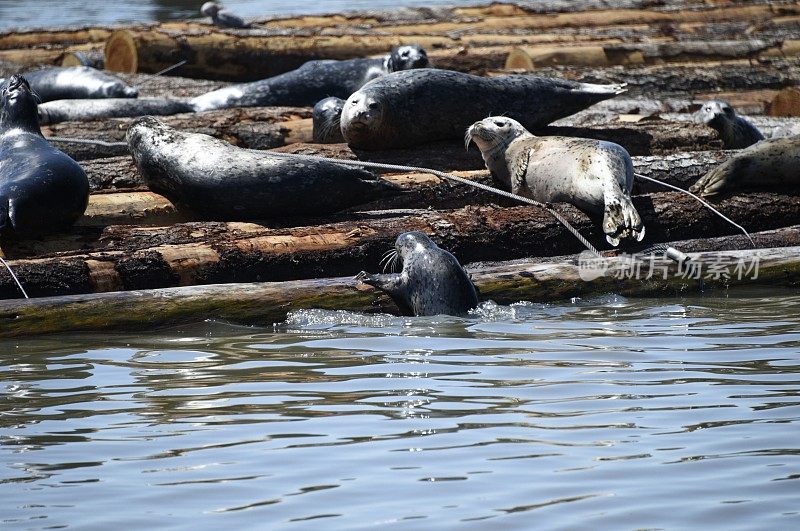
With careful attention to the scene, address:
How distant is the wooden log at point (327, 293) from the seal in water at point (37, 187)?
820 millimetres

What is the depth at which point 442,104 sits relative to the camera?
26.6 feet

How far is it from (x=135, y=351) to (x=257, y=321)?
76 centimetres

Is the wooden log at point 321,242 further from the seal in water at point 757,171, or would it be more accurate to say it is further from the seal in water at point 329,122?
the seal in water at point 329,122

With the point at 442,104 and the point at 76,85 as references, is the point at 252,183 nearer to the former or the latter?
the point at 442,104

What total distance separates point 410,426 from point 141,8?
72.7 feet

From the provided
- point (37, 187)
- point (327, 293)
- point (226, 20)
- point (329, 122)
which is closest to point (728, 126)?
point (329, 122)

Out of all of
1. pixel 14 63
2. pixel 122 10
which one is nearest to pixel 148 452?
pixel 14 63

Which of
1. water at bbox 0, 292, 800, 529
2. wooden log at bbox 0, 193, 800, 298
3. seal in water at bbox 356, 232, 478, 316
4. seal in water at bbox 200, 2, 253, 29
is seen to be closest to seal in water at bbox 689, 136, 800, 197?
wooden log at bbox 0, 193, 800, 298

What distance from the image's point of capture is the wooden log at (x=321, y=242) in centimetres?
580

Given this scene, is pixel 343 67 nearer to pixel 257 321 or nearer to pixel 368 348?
pixel 257 321

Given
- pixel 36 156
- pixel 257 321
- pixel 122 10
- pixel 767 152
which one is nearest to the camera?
pixel 257 321

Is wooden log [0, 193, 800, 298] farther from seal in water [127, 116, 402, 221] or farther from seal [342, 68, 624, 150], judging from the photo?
seal [342, 68, 624, 150]

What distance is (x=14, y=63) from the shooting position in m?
12.2

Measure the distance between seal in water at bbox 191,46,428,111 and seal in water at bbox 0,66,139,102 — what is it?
2.40 feet
